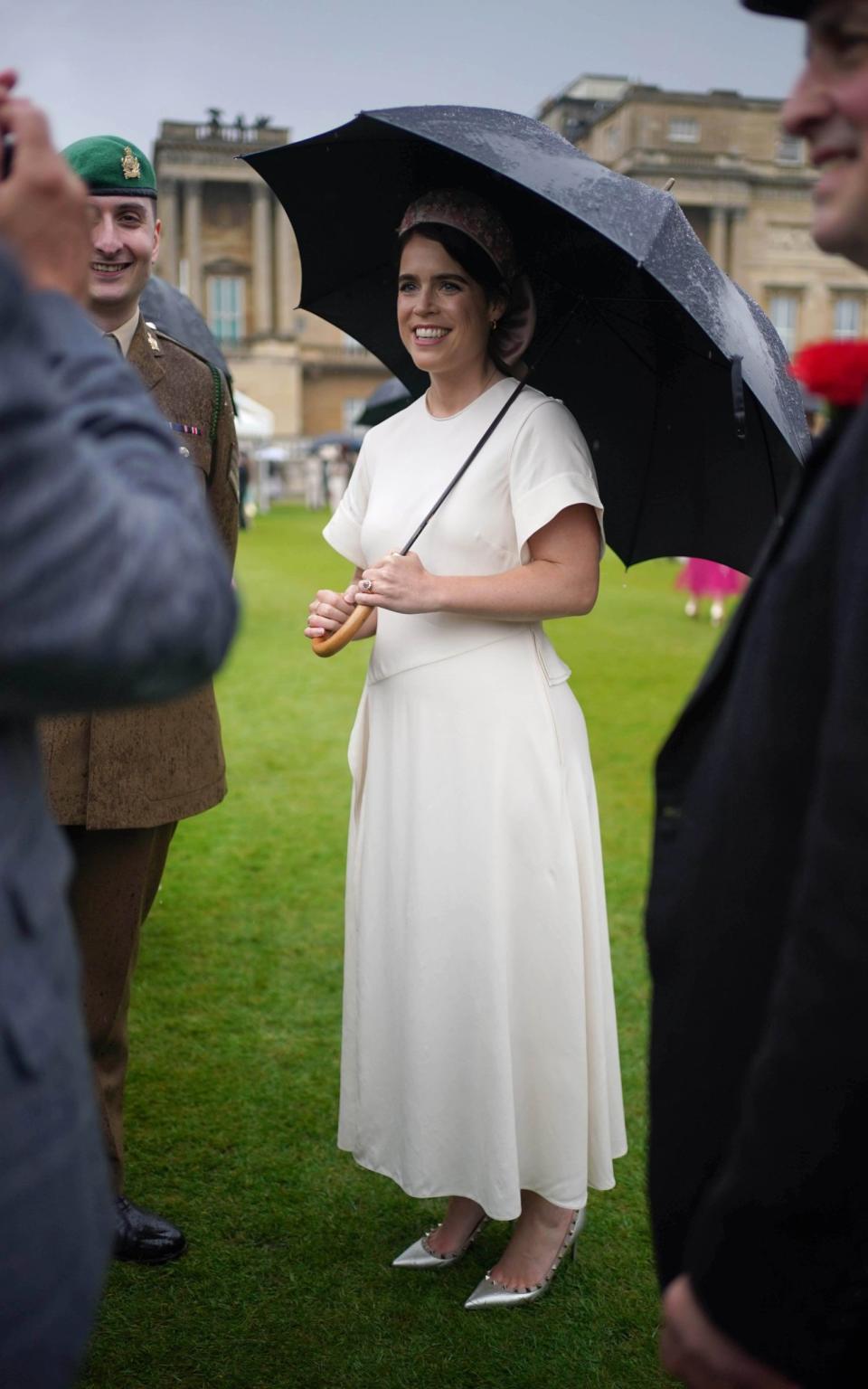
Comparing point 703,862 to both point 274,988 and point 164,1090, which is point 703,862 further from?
point 274,988

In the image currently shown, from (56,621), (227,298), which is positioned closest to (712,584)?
(56,621)

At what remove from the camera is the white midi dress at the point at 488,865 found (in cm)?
281

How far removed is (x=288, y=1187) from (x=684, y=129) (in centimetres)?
7267

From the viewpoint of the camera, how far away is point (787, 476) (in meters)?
2.81

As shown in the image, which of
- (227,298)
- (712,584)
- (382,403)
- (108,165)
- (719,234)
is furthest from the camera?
(227,298)

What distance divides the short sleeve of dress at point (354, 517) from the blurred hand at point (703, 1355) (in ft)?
6.97

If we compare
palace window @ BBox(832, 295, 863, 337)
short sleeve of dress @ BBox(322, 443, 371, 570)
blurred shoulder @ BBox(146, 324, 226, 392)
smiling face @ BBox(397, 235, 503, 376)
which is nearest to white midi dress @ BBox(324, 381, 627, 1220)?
smiling face @ BBox(397, 235, 503, 376)

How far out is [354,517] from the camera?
3.16 meters

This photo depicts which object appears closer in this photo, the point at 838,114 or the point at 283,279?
the point at 838,114

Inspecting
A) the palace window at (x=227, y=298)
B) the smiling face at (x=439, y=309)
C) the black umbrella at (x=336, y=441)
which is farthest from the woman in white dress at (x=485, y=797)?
the palace window at (x=227, y=298)

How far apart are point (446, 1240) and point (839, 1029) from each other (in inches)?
86.8

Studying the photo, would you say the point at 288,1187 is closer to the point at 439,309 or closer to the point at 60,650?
the point at 439,309

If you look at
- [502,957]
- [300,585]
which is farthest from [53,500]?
[300,585]

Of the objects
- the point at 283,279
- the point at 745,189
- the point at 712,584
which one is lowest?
the point at 283,279
